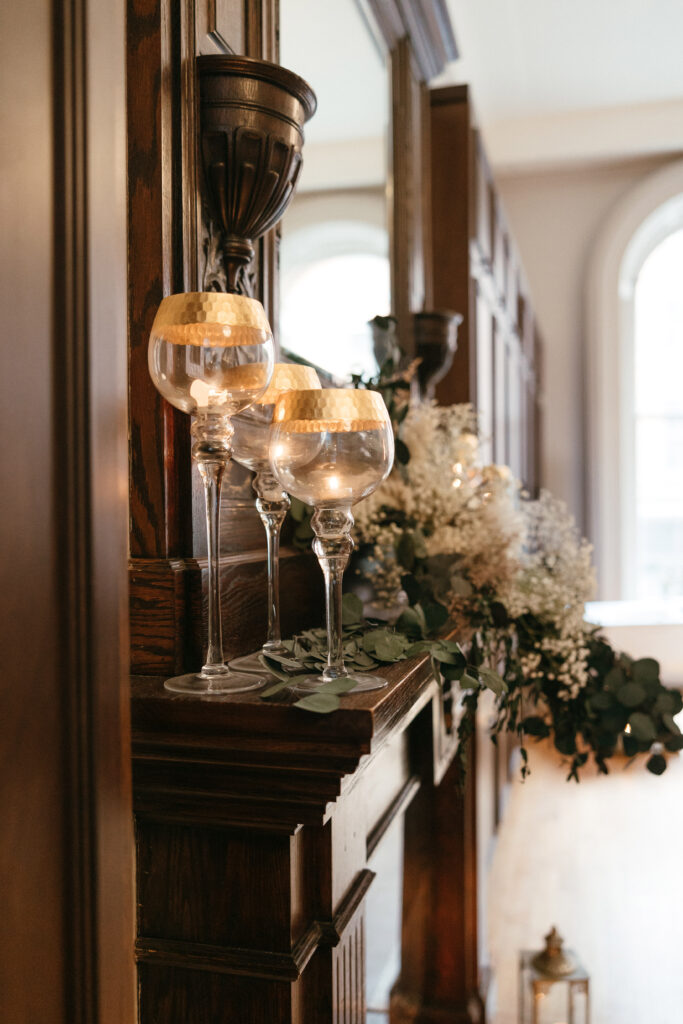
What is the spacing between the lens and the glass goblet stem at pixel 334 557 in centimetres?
82

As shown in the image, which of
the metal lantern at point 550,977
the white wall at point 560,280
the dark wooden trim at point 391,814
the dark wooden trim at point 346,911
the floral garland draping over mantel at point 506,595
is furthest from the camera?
the white wall at point 560,280

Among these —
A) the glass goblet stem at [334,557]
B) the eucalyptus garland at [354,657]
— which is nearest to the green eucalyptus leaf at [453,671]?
the eucalyptus garland at [354,657]

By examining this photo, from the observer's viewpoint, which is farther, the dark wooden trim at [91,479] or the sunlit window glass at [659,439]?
the sunlit window glass at [659,439]

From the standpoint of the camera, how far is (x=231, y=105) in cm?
103

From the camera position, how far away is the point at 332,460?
31.1 inches

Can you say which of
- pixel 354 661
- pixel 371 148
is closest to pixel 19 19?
pixel 354 661

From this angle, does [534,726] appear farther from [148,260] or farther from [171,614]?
[148,260]

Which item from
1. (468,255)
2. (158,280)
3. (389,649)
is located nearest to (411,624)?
(389,649)

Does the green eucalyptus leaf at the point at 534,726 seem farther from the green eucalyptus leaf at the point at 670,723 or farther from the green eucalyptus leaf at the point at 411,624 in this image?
the green eucalyptus leaf at the point at 411,624

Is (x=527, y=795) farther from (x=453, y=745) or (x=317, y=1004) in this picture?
(x=317, y=1004)

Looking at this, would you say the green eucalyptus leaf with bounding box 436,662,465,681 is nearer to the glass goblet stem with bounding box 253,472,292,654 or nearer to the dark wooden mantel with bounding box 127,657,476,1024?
the dark wooden mantel with bounding box 127,657,476,1024

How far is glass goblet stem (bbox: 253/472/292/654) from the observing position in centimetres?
98

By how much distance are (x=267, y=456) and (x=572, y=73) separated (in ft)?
17.0

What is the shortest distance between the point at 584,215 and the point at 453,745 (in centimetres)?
567
